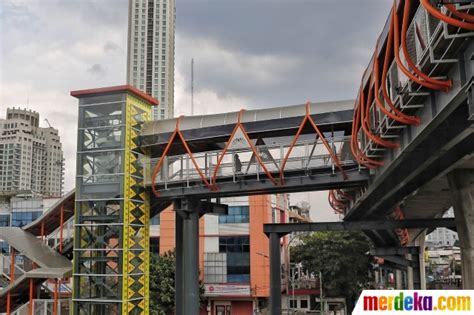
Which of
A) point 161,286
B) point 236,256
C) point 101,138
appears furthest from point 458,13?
point 236,256

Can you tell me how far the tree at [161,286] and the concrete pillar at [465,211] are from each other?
91.7 ft

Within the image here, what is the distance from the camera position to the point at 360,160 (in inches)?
766

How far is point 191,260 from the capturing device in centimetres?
2500

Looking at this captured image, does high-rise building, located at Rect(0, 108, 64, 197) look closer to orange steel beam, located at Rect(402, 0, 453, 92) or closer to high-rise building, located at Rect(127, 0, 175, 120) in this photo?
high-rise building, located at Rect(127, 0, 175, 120)

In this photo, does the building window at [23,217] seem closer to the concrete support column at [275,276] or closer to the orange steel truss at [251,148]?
the concrete support column at [275,276]

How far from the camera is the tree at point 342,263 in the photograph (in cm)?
5675

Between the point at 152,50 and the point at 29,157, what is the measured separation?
59.9m

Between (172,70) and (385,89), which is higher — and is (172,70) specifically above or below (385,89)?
above

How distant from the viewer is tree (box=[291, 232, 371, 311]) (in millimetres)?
56750

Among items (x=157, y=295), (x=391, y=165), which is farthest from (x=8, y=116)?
(x=391, y=165)

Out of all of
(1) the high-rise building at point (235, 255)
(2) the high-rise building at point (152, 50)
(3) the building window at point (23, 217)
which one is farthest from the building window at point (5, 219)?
(2) the high-rise building at point (152, 50)

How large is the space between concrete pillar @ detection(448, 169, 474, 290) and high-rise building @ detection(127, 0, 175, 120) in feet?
448

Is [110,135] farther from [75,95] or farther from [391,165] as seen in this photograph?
[391,165]

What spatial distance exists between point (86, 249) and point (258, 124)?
1054cm
